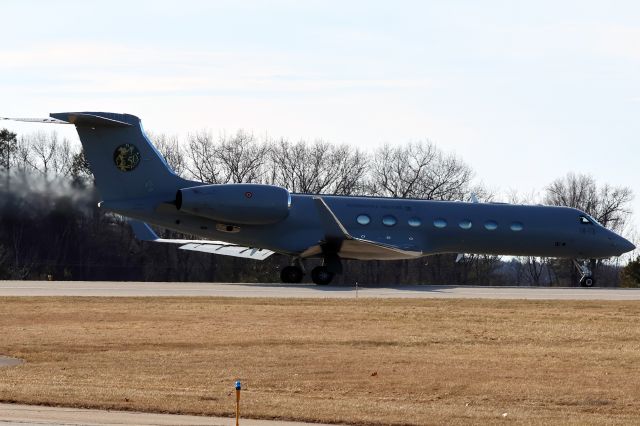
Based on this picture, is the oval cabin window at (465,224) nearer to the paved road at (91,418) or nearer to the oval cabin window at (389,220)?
the oval cabin window at (389,220)

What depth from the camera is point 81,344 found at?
21141mm

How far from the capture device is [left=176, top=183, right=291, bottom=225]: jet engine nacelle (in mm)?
38188

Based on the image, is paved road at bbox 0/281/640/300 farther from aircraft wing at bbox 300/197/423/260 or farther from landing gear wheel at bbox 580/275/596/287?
landing gear wheel at bbox 580/275/596/287

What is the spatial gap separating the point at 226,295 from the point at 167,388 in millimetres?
17808

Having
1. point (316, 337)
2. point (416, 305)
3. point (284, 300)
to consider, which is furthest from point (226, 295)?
point (316, 337)

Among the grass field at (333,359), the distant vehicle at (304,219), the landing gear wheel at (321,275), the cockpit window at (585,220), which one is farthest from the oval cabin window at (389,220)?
the grass field at (333,359)

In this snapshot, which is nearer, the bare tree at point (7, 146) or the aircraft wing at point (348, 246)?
the aircraft wing at point (348, 246)

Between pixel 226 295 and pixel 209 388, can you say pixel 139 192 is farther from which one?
pixel 209 388

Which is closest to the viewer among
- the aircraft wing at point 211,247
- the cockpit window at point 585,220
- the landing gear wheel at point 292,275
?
the landing gear wheel at point 292,275

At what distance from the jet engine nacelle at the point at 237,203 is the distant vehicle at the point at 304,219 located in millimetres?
34

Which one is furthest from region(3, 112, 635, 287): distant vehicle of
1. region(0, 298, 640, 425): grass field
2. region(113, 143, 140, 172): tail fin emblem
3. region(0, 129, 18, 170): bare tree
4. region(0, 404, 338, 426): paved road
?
region(0, 404, 338, 426): paved road

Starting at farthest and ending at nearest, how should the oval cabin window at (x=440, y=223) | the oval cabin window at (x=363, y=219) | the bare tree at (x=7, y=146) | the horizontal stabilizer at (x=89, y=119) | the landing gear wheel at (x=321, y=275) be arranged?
the bare tree at (x=7, y=146), the oval cabin window at (x=440, y=223), the oval cabin window at (x=363, y=219), the landing gear wheel at (x=321, y=275), the horizontal stabilizer at (x=89, y=119)

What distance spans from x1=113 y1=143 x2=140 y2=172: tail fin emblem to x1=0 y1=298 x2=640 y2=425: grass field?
8.50 meters

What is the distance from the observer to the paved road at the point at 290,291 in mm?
34219
